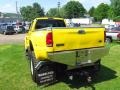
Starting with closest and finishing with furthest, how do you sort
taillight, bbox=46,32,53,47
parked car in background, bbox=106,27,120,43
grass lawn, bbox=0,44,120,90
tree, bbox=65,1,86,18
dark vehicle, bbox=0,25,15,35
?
taillight, bbox=46,32,53,47 → grass lawn, bbox=0,44,120,90 → parked car in background, bbox=106,27,120,43 → dark vehicle, bbox=0,25,15,35 → tree, bbox=65,1,86,18

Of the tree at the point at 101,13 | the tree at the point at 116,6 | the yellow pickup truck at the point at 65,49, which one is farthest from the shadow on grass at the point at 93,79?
the tree at the point at 101,13

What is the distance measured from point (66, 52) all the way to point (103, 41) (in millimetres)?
1548

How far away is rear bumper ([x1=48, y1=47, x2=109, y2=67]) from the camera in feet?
26.2

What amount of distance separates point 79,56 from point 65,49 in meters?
0.54

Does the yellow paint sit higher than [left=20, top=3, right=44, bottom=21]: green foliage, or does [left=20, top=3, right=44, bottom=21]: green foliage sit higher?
the yellow paint

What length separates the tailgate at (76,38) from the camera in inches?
314

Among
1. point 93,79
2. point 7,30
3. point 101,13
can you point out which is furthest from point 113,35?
point 101,13

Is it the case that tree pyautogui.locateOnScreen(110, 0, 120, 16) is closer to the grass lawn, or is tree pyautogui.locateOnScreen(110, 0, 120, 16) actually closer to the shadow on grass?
the grass lawn

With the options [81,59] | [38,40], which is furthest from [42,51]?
A: [81,59]

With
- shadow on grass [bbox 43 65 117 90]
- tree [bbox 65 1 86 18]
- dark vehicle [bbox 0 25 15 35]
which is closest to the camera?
shadow on grass [bbox 43 65 117 90]

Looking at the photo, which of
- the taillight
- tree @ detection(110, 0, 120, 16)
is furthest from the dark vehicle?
tree @ detection(110, 0, 120, 16)

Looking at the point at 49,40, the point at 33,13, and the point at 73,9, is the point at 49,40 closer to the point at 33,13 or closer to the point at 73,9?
the point at 33,13

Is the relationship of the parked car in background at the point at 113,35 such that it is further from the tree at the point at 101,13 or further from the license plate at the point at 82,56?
the tree at the point at 101,13

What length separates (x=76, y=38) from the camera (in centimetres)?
830
